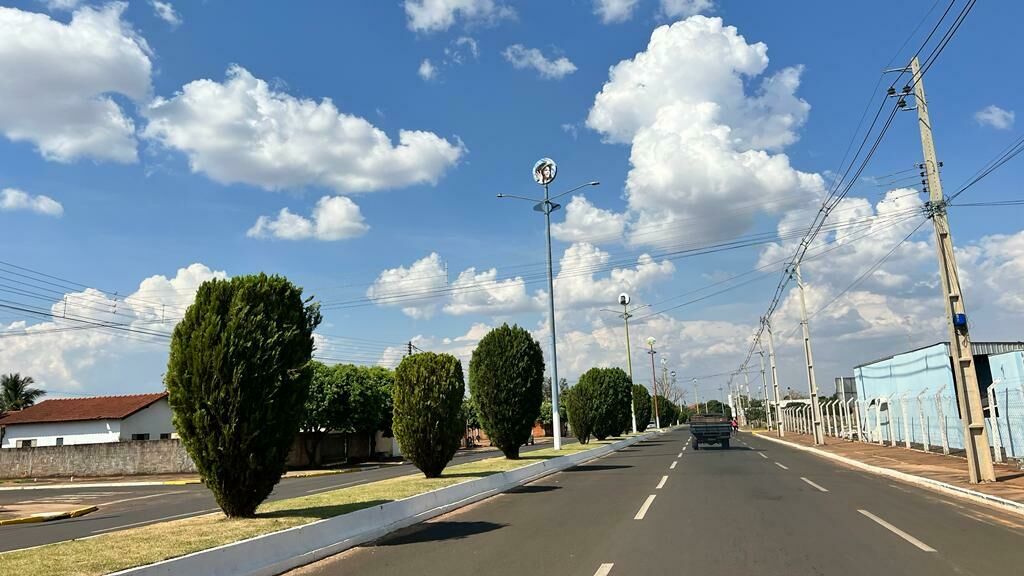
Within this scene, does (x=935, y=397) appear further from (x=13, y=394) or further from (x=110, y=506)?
(x=13, y=394)

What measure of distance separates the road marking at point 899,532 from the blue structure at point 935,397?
1128 cm

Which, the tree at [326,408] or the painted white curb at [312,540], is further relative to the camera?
the tree at [326,408]

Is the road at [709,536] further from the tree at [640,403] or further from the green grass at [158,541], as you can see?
the tree at [640,403]

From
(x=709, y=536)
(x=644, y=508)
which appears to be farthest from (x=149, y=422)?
(x=709, y=536)

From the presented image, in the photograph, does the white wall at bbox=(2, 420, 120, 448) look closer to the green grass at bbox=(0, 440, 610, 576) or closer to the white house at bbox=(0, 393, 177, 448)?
the white house at bbox=(0, 393, 177, 448)

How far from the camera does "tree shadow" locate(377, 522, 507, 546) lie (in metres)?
10.8

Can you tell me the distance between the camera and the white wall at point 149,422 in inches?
1752

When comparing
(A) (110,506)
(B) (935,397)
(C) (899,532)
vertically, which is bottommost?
(A) (110,506)

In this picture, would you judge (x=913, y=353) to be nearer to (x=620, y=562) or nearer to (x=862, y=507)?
(x=862, y=507)

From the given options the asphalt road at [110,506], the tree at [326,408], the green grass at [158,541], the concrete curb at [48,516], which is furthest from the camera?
the tree at [326,408]

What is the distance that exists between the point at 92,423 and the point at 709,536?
46.3 m

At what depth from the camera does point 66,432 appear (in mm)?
45219

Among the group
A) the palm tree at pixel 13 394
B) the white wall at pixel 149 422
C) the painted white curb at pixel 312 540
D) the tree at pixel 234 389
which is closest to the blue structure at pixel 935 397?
the painted white curb at pixel 312 540

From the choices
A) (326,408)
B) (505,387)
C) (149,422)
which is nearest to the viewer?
(505,387)
